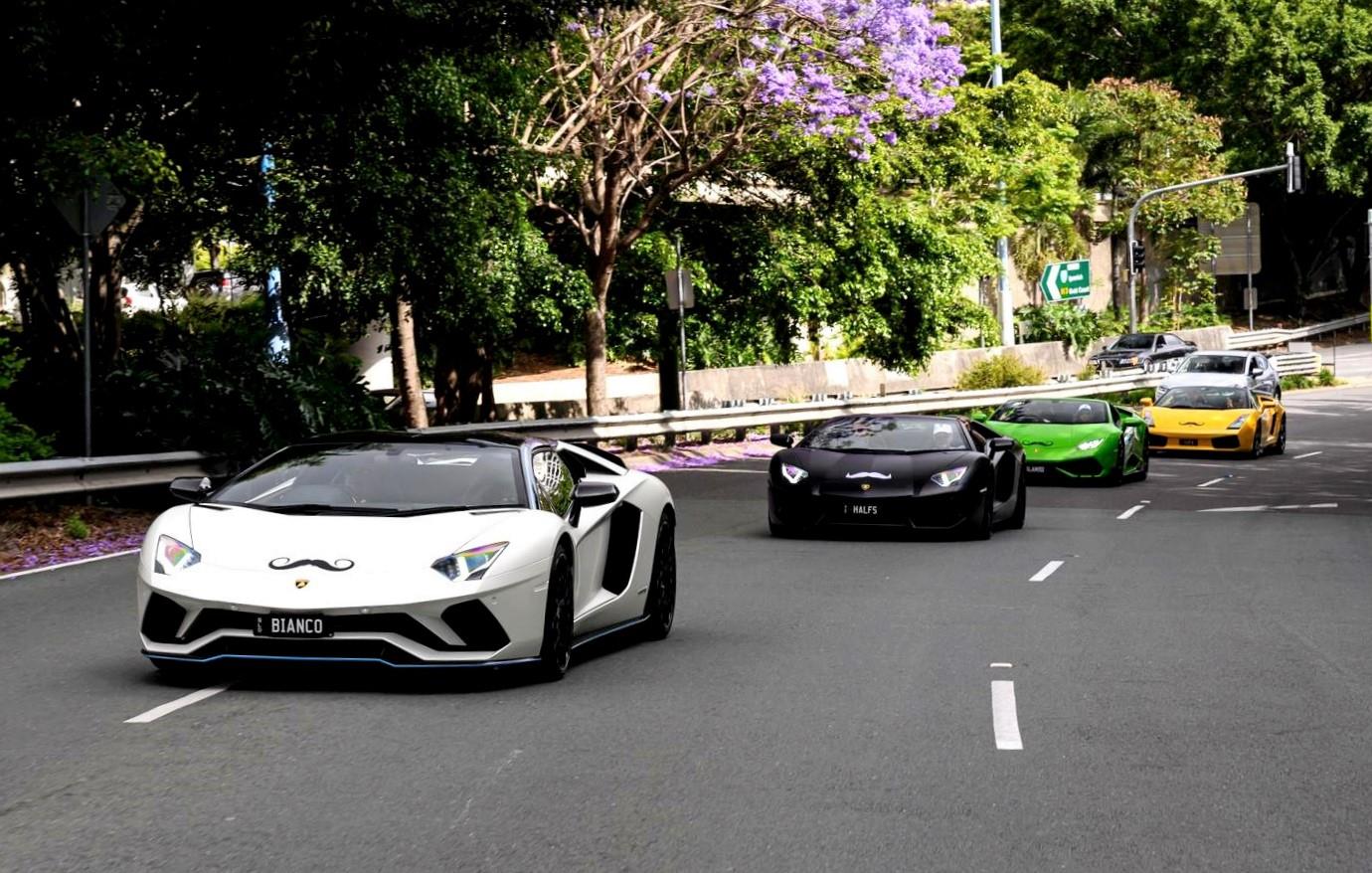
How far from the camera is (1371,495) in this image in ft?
88.9

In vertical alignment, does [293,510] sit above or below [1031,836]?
above

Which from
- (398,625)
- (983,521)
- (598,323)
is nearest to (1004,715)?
(398,625)

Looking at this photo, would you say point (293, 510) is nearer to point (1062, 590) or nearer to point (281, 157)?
point (1062, 590)

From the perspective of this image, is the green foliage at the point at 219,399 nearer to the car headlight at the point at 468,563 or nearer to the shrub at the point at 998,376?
the car headlight at the point at 468,563


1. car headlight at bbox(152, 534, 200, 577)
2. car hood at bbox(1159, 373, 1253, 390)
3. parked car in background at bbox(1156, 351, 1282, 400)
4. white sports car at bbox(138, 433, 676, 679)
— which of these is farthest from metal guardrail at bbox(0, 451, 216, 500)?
parked car in background at bbox(1156, 351, 1282, 400)

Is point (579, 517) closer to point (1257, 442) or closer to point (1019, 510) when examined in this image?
point (1019, 510)

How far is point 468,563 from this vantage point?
956 centimetres

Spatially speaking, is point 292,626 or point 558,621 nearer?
point 292,626

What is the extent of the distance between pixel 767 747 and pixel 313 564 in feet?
7.57

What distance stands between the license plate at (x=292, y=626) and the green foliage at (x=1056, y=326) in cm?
5781

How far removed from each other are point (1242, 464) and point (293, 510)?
26306 millimetres

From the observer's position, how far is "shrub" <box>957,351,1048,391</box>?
49.8m

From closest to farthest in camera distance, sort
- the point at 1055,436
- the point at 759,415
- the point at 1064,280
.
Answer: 1. the point at 1055,436
2. the point at 759,415
3. the point at 1064,280

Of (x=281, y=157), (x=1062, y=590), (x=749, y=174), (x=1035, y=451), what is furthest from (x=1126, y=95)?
(x=1062, y=590)
